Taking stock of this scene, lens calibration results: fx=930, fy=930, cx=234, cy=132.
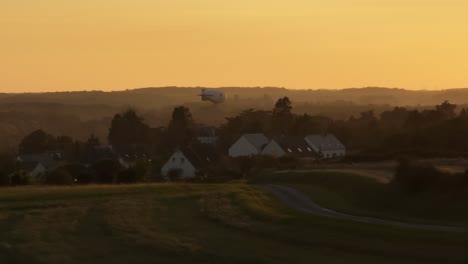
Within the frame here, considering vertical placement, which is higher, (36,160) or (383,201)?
(383,201)

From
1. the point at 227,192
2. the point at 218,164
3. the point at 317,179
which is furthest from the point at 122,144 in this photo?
the point at 227,192

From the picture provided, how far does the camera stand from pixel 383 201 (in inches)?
1786

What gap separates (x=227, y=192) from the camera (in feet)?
175

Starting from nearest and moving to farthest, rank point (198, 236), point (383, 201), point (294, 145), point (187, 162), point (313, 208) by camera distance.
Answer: point (198, 236) → point (313, 208) → point (383, 201) → point (187, 162) → point (294, 145)

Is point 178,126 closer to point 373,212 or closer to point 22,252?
point 373,212

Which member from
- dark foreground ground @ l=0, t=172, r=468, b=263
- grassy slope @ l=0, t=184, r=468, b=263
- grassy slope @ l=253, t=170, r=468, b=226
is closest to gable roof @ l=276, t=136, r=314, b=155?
grassy slope @ l=253, t=170, r=468, b=226

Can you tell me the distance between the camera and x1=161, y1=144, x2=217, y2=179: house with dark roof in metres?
98.5

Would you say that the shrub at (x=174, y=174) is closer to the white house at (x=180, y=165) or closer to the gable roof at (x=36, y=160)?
the white house at (x=180, y=165)

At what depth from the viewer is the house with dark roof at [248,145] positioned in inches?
4478

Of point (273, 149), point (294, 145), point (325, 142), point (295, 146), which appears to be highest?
point (325, 142)

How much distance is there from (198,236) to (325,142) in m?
90.8

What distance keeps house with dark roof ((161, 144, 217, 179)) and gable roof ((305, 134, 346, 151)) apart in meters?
19.0

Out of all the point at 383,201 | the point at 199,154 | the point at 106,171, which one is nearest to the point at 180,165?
the point at 199,154

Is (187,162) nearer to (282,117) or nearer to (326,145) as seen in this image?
(326,145)
